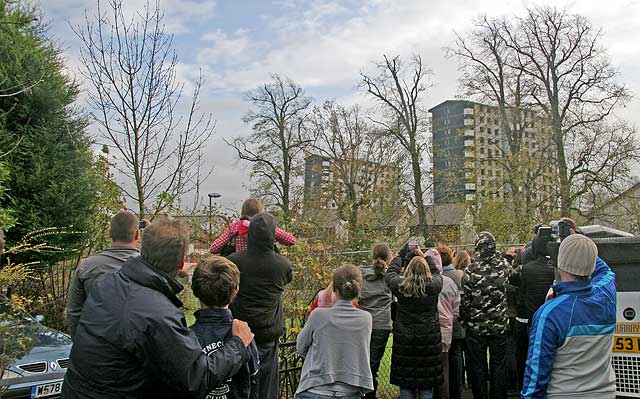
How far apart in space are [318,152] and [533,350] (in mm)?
33408

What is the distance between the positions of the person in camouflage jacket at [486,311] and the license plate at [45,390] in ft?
14.7

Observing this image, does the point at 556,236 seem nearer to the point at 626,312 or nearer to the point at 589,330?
the point at 626,312

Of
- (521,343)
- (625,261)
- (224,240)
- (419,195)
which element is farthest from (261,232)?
(419,195)

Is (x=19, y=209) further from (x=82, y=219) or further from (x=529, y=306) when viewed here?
(x=529, y=306)

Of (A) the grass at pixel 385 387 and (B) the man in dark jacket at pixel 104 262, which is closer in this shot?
(B) the man in dark jacket at pixel 104 262

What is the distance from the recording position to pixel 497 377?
22.1 ft

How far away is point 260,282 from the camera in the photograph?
4941mm

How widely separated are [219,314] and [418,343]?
3.07 meters

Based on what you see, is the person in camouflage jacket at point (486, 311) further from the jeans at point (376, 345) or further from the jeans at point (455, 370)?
the jeans at point (376, 345)

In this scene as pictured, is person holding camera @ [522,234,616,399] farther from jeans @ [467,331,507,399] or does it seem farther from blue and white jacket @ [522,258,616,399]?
jeans @ [467,331,507,399]

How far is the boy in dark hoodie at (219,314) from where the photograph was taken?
333cm

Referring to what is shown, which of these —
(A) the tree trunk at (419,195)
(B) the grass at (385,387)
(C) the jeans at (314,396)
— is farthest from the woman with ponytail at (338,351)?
(A) the tree trunk at (419,195)

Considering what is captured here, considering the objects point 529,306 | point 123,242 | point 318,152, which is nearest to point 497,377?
point 529,306

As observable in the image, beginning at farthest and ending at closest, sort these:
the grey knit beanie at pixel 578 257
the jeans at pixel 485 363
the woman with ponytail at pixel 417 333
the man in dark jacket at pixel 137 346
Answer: the jeans at pixel 485 363, the woman with ponytail at pixel 417 333, the grey knit beanie at pixel 578 257, the man in dark jacket at pixel 137 346
